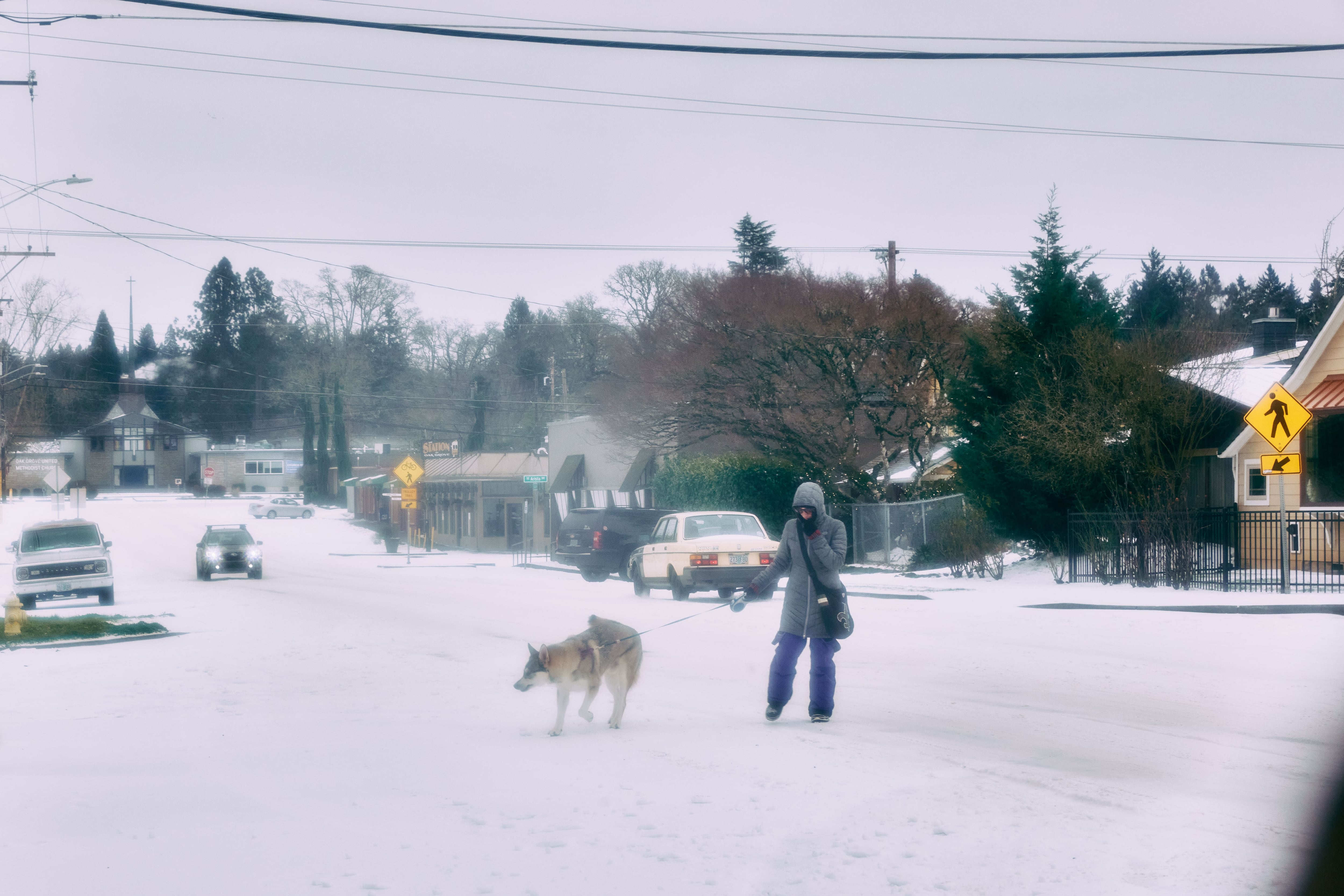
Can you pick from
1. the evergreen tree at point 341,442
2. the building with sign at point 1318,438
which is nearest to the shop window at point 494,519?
the evergreen tree at point 341,442

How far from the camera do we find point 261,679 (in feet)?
43.8

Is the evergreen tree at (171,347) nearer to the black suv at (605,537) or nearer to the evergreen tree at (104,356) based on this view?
the evergreen tree at (104,356)

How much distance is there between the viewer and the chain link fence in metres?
34.3

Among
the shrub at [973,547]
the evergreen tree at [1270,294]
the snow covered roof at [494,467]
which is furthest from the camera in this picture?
the evergreen tree at [1270,294]

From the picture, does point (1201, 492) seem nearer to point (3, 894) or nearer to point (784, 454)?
point (784, 454)

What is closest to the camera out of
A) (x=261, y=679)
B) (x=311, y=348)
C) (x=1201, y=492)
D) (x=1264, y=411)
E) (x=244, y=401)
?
(x=261, y=679)

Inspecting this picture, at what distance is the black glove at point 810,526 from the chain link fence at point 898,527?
23551mm

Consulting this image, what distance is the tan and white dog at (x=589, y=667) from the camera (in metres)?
9.41

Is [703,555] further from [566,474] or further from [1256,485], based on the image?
[566,474]

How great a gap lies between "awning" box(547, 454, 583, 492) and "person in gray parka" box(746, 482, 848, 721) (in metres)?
48.6

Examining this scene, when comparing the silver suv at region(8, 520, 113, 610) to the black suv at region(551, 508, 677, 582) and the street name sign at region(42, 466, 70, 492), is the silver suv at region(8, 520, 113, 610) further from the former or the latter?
the street name sign at region(42, 466, 70, 492)

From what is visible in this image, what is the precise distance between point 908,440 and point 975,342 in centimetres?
938

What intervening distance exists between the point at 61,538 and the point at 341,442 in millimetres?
67653

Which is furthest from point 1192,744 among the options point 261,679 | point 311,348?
point 311,348
